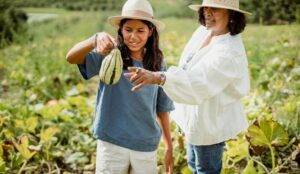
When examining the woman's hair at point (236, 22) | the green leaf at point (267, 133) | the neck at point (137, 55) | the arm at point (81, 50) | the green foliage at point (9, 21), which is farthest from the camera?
the green foliage at point (9, 21)

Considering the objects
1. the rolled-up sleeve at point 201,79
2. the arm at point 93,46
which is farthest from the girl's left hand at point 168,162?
the arm at point 93,46

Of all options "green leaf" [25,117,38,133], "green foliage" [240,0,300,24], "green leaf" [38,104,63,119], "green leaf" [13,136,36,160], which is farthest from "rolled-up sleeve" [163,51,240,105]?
"green foliage" [240,0,300,24]

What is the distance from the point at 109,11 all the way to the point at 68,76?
7.91m

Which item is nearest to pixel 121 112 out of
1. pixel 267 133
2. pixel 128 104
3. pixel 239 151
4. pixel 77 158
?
pixel 128 104

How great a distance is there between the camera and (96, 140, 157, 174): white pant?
104 inches

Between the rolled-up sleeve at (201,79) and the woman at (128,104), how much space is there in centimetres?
36

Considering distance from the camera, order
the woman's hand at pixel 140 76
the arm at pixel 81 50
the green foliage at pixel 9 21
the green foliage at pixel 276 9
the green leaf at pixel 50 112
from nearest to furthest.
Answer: the woman's hand at pixel 140 76
the arm at pixel 81 50
the green leaf at pixel 50 112
the green foliage at pixel 276 9
the green foliage at pixel 9 21

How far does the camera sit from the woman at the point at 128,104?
2.59 m

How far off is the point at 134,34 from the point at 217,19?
428mm

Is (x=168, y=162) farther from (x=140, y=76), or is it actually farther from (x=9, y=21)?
(x=9, y=21)

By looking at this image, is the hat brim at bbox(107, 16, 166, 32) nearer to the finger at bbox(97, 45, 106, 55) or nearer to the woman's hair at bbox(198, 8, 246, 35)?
the finger at bbox(97, 45, 106, 55)

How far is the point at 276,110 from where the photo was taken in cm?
412

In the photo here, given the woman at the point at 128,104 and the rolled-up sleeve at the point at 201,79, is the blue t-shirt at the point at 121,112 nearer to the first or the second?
the woman at the point at 128,104

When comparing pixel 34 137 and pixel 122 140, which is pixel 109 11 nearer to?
pixel 34 137
